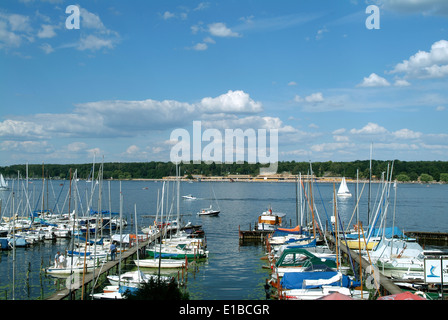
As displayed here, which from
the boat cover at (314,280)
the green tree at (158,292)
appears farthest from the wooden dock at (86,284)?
the green tree at (158,292)

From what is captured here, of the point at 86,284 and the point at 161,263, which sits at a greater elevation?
the point at 86,284

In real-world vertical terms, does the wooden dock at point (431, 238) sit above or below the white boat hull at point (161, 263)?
below

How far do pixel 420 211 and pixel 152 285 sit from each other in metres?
112

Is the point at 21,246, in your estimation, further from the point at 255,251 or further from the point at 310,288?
the point at 310,288

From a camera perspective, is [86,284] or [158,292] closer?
[158,292]

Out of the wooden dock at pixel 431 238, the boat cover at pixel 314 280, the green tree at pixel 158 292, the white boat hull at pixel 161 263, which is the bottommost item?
the wooden dock at pixel 431 238

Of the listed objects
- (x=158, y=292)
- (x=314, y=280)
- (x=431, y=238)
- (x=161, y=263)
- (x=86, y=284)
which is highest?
(x=158, y=292)

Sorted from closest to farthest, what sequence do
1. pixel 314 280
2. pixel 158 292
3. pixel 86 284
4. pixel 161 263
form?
pixel 158 292 → pixel 314 280 → pixel 86 284 → pixel 161 263

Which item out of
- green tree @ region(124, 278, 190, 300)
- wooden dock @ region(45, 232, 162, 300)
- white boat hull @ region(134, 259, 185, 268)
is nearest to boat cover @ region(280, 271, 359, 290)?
wooden dock @ region(45, 232, 162, 300)

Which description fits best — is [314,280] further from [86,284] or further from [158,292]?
[86,284]

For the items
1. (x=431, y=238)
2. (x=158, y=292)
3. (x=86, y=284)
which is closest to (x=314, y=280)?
(x=158, y=292)

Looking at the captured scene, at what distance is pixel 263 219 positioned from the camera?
69688mm

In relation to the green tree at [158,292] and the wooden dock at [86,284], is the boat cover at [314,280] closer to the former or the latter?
the wooden dock at [86,284]
